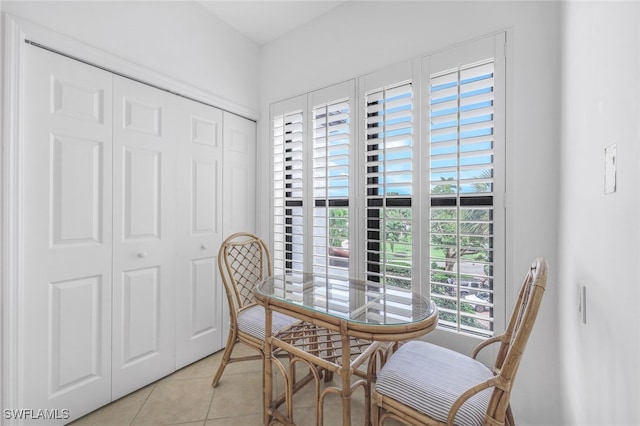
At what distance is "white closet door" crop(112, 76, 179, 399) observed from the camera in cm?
173

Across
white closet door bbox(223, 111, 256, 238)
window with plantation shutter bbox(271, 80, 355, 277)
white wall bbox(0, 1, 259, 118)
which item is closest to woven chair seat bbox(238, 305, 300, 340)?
window with plantation shutter bbox(271, 80, 355, 277)

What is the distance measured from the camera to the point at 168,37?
1961 mm

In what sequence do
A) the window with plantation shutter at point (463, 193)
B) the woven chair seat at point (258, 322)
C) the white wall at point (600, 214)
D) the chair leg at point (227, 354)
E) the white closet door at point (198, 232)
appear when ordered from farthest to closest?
1. the white closet door at point (198, 232)
2. the chair leg at point (227, 354)
3. the woven chair seat at point (258, 322)
4. the window with plantation shutter at point (463, 193)
5. the white wall at point (600, 214)

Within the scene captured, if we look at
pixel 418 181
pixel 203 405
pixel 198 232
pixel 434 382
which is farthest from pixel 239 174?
pixel 434 382

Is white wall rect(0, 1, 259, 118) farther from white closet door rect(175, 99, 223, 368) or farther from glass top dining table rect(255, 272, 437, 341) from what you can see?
glass top dining table rect(255, 272, 437, 341)

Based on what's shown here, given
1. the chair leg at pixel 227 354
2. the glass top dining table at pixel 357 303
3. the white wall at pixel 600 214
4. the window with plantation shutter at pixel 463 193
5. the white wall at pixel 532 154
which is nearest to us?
the white wall at pixel 600 214

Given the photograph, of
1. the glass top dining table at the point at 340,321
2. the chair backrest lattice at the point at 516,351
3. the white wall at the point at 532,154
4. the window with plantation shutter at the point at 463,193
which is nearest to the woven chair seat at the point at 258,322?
the glass top dining table at the point at 340,321

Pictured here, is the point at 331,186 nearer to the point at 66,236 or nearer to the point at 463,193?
the point at 463,193

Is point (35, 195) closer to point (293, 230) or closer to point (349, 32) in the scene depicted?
point (293, 230)

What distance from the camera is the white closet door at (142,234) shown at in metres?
1.73

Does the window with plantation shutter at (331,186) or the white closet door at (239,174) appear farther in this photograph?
the white closet door at (239,174)

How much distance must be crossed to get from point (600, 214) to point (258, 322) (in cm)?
170

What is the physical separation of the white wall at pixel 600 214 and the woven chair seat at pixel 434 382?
34 cm

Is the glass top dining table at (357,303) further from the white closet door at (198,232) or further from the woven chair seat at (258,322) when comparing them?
the white closet door at (198,232)
